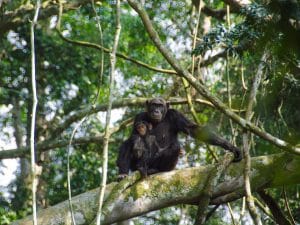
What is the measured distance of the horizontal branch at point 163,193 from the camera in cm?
509

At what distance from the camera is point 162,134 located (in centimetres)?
749

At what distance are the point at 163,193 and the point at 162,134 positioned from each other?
7.59ft

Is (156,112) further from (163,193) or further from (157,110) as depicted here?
(163,193)

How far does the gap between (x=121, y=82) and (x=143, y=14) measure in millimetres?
8888

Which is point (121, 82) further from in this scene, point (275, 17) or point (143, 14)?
point (275, 17)

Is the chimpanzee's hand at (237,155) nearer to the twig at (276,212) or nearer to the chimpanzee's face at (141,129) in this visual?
the twig at (276,212)

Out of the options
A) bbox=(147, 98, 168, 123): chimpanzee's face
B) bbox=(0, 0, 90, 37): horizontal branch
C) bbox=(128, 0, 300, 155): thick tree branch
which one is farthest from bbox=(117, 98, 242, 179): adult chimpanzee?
bbox=(0, 0, 90, 37): horizontal branch

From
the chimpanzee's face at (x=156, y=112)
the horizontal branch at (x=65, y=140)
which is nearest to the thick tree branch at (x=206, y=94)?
the chimpanzee's face at (x=156, y=112)

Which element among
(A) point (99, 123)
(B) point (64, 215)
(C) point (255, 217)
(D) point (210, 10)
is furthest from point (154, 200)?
(A) point (99, 123)

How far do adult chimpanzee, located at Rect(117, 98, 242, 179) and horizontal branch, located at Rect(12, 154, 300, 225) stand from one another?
4.93ft

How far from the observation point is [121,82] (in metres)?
13.4

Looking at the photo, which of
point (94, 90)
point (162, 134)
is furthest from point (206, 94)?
point (94, 90)

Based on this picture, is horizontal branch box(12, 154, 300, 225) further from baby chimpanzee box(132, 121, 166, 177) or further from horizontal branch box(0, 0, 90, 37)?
horizontal branch box(0, 0, 90, 37)

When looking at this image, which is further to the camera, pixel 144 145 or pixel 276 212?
pixel 144 145
